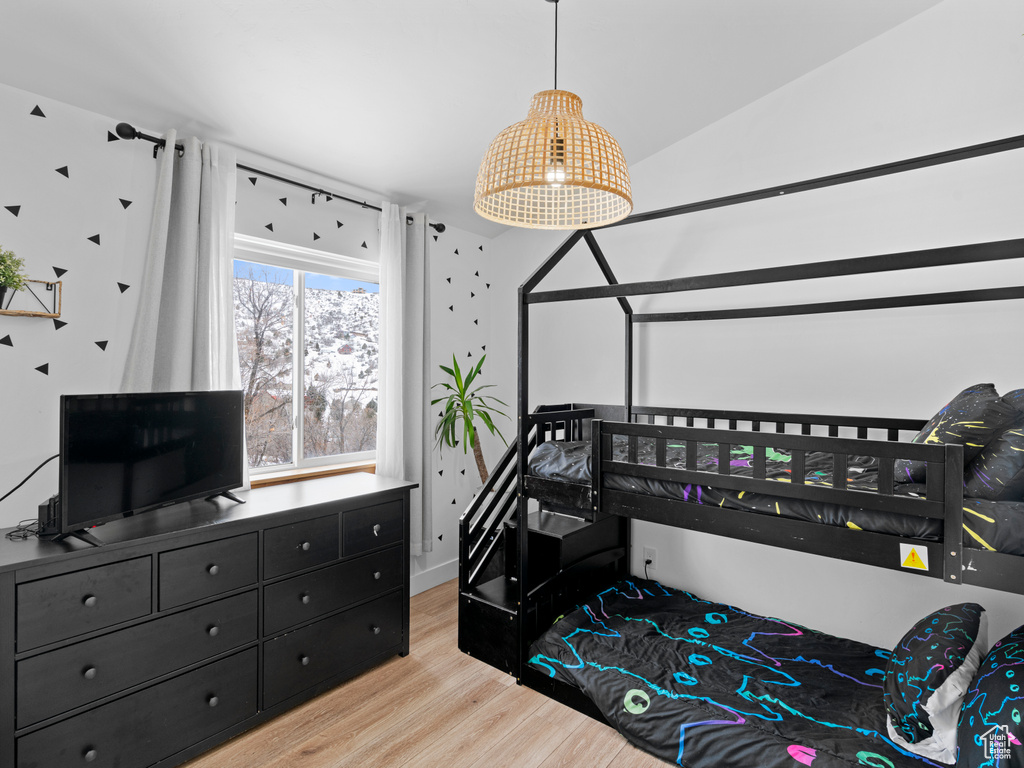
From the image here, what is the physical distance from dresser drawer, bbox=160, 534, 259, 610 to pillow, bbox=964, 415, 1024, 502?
2.36m

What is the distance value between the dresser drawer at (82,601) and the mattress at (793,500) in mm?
1509

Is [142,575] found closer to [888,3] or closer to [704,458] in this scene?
[704,458]

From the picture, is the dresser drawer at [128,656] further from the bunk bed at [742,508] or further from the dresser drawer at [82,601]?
the bunk bed at [742,508]

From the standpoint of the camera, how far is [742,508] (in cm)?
179

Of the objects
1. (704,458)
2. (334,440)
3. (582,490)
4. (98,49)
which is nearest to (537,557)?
(582,490)

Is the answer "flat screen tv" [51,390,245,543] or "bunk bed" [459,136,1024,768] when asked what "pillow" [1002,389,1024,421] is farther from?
"flat screen tv" [51,390,245,543]

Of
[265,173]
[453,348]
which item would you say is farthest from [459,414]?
[265,173]

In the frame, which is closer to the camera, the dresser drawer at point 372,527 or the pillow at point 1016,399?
the pillow at point 1016,399

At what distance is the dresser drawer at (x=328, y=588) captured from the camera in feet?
7.12

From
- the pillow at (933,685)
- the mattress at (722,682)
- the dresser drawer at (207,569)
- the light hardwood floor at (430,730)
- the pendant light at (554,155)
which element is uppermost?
the pendant light at (554,155)

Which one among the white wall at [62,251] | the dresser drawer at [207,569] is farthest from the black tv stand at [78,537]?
the white wall at [62,251]

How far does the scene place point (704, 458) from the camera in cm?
216

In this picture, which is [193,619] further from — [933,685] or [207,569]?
[933,685]

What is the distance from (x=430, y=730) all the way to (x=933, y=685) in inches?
67.6
